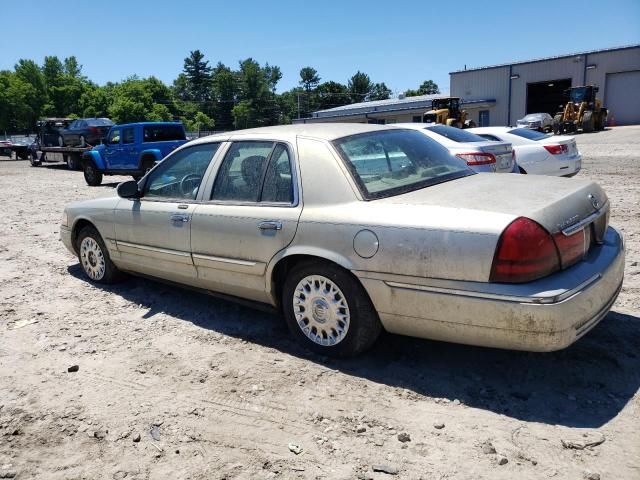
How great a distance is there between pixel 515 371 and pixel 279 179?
207cm

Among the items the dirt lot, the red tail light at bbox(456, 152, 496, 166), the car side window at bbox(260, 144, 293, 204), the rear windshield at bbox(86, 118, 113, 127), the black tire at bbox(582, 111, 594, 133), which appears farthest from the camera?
the black tire at bbox(582, 111, 594, 133)

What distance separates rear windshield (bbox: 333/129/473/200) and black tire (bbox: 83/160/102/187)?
1413cm

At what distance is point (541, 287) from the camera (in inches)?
111

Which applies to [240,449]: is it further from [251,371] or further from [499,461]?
[499,461]

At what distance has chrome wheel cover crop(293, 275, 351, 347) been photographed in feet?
11.5

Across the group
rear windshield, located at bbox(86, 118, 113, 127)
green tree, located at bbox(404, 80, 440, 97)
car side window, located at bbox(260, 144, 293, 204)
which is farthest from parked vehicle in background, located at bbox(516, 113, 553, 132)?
green tree, located at bbox(404, 80, 440, 97)

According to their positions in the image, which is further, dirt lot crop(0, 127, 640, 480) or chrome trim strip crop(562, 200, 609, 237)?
chrome trim strip crop(562, 200, 609, 237)

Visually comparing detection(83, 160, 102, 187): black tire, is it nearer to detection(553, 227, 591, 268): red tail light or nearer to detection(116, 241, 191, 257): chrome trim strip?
detection(116, 241, 191, 257): chrome trim strip

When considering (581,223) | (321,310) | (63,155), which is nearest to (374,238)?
(321,310)

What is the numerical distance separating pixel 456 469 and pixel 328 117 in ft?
209

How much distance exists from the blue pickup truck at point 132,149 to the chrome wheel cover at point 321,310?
498 inches

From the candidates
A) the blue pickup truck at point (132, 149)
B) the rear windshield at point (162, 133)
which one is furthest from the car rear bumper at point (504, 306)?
the rear windshield at point (162, 133)

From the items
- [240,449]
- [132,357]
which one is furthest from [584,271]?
[132,357]

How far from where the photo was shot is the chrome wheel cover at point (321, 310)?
350 cm
